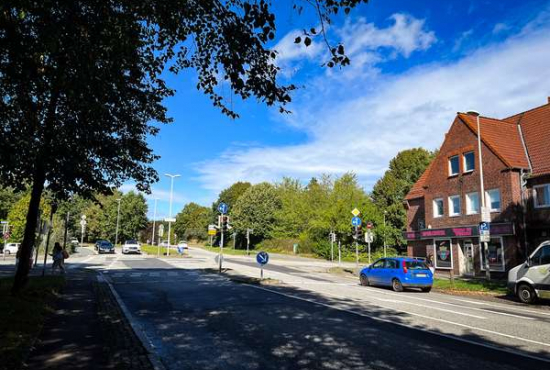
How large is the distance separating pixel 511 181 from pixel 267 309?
19772 mm

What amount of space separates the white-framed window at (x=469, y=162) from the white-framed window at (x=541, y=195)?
13.7 ft

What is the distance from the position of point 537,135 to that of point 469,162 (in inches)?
170

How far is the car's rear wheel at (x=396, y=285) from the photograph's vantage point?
17.9m

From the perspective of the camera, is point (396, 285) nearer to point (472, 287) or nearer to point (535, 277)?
point (472, 287)

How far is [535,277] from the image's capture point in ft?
48.1

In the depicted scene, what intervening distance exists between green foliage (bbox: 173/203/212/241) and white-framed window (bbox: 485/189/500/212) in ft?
261

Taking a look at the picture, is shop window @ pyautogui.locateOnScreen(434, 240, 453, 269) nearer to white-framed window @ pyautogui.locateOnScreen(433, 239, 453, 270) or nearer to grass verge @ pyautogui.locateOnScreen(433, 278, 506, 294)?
white-framed window @ pyautogui.locateOnScreen(433, 239, 453, 270)

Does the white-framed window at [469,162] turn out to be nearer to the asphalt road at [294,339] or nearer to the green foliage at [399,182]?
the asphalt road at [294,339]

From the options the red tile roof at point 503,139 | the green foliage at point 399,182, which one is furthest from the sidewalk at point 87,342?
the green foliage at point 399,182

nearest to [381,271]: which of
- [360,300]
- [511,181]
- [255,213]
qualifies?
[360,300]

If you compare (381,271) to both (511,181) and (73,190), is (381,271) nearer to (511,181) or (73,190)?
(511,181)

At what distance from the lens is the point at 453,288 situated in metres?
19.3

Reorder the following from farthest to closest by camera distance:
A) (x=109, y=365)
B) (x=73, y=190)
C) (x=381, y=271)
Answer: (x=381, y=271)
(x=73, y=190)
(x=109, y=365)

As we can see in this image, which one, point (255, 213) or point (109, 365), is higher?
point (255, 213)
